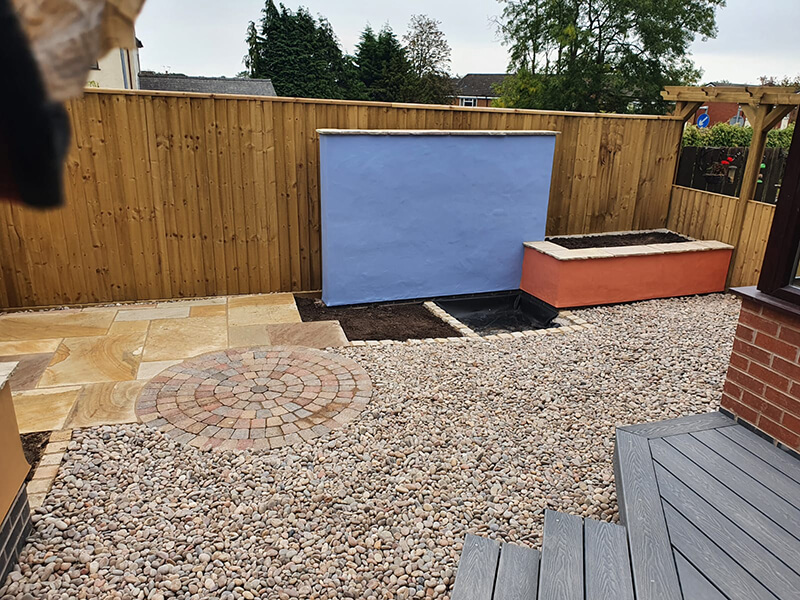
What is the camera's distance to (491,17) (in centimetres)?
1686

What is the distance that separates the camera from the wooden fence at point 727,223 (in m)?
6.24

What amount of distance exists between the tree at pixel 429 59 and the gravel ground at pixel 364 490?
95.6ft

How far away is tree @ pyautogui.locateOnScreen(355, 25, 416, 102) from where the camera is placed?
3141cm

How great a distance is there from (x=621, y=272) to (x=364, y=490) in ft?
14.2

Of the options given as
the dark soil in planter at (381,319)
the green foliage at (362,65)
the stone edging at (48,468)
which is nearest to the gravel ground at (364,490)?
the stone edging at (48,468)

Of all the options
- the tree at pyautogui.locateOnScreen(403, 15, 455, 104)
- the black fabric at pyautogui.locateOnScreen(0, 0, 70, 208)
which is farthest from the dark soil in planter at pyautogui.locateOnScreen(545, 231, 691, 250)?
the tree at pyautogui.locateOnScreen(403, 15, 455, 104)

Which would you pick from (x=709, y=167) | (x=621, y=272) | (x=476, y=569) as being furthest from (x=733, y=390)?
(x=709, y=167)

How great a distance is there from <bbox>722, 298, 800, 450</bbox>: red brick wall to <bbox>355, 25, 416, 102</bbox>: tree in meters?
30.7

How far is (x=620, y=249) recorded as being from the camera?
6258 millimetres

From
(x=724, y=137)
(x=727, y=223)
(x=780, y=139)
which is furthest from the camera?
(x=780, y=139)

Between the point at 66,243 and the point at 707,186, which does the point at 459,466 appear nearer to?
the point at 66,243

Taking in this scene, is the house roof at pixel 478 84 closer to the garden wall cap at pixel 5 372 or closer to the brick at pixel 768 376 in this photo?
Result: the brick at pixel 768 376

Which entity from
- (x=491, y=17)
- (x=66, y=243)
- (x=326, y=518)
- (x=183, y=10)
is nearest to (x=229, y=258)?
(x=66, y=243)

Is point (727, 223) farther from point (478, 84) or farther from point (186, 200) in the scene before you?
point (478, 84)
